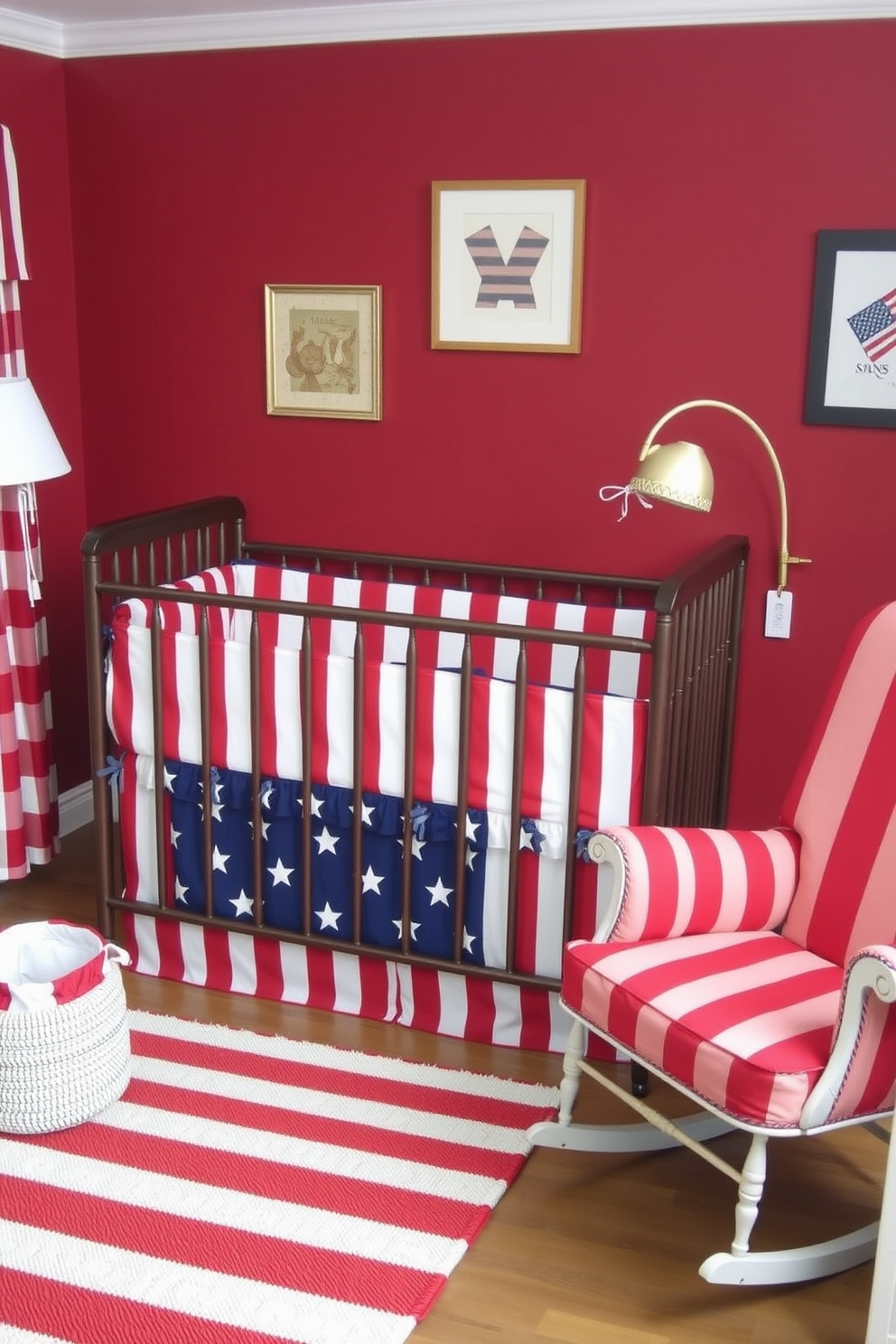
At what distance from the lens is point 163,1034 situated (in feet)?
8.38

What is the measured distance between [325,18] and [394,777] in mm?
1643

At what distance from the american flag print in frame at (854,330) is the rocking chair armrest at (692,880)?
3.07 feet

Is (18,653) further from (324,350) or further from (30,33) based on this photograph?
(30,33)

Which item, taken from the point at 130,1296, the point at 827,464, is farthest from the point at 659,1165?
the point at 827,464

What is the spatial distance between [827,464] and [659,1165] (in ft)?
4.58

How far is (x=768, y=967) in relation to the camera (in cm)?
206

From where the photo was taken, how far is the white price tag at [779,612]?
110 inches

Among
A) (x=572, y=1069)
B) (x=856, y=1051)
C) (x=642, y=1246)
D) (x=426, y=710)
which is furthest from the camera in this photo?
(x=426, y=710)

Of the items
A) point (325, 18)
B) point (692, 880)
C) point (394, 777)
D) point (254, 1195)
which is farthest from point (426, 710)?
point (325, 18)

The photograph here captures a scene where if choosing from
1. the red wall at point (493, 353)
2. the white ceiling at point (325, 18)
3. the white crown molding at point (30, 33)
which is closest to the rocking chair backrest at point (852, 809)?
the red wall at point (493, 353)

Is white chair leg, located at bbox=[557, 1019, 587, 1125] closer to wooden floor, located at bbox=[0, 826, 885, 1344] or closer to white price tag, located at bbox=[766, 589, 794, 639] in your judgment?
wooden floor, located at bbox=[0, 826, 885, 1344]

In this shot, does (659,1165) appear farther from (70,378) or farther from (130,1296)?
(70,378)

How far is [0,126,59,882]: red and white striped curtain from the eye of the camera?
2.89 meters

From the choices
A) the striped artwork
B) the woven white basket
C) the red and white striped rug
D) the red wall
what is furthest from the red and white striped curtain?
the striped artwork
